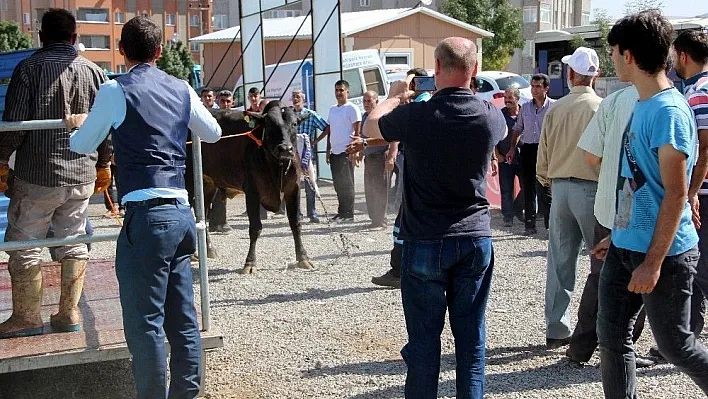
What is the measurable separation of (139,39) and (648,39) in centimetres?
233

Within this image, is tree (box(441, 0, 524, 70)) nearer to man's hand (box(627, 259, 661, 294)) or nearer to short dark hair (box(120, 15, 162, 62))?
short dark hair (box(120, 15, 162, 62))

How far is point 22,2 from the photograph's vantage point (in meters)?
74.7

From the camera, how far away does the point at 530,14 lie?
8125cm

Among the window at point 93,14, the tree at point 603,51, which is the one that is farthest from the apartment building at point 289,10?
the tree at point 603,51

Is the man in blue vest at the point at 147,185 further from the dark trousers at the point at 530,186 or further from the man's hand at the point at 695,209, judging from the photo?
the dark trousers at the point at 530,186

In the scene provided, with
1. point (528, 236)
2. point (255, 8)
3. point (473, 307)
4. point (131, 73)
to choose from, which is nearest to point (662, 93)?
point (473, 307)

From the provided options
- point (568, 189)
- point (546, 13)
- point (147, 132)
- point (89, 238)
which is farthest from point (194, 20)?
point (147, 132)

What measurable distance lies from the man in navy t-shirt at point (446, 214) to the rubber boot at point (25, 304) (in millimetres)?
2265

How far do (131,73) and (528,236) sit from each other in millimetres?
8032

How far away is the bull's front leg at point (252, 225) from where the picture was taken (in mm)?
9391

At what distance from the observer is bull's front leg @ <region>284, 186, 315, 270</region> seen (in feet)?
31.1

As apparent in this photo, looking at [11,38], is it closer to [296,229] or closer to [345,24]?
[345,24]

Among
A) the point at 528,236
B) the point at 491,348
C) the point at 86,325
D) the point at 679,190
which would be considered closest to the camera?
the point at 679,190

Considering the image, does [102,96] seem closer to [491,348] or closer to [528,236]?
[491,348]
